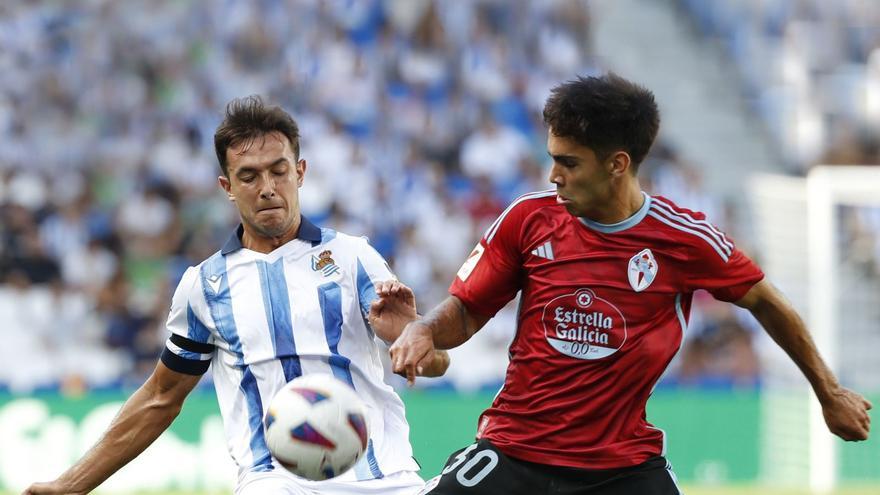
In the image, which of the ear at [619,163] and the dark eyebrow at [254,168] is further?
the dark eyebrow at [254,168]

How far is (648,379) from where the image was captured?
514 centimetres

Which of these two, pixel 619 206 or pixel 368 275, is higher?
pixel 619 206

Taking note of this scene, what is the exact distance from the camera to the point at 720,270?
5148 millimetres

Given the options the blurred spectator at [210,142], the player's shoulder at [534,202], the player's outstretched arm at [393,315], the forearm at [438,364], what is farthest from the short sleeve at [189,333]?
the blurred spectator at [210,142]

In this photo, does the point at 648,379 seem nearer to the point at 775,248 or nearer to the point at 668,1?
the point at 775,248

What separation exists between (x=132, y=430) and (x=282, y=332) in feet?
2.61

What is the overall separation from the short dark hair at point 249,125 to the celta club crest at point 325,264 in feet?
1.40

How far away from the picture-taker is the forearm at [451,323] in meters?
5.11

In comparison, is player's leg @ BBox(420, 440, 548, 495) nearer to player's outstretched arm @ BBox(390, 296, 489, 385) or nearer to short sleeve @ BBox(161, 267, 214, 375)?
player's outstretched arm @ BBox(390, 296, 489, 385)

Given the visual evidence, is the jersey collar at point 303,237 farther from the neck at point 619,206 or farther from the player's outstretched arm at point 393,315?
the neck at point 619,206

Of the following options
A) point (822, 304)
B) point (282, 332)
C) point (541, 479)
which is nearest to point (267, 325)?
point (282, 332)

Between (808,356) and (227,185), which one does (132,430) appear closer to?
(227,185)

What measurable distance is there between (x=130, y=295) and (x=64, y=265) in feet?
2.58

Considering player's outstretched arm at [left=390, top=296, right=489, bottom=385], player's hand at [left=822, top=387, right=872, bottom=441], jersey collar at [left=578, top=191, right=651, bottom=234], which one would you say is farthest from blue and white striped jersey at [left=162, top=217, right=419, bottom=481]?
player's hand at [left=822, top=387, right=872, bottom=441]
